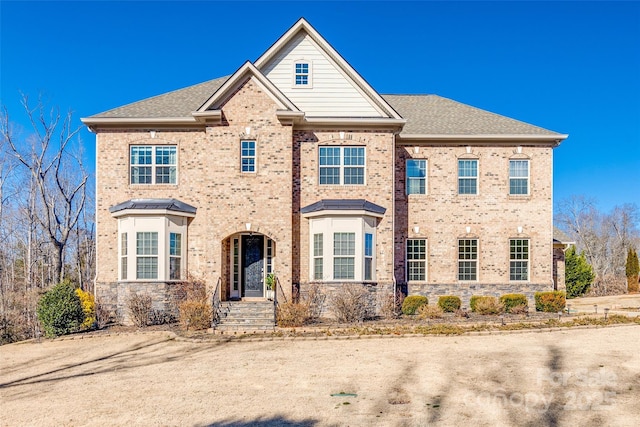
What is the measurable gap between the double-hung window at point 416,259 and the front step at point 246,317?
6189 millimetres

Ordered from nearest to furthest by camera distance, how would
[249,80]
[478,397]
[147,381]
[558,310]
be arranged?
[478,397], [147,381], [249,80], [558,310]

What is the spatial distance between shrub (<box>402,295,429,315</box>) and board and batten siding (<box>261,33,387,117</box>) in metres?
7.01

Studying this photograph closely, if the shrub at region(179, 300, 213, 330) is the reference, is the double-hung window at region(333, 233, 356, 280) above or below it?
above

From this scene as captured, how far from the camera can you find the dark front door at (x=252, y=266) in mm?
19297

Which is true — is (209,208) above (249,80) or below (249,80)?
below

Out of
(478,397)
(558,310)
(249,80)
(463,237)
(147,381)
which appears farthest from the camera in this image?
(463,237)

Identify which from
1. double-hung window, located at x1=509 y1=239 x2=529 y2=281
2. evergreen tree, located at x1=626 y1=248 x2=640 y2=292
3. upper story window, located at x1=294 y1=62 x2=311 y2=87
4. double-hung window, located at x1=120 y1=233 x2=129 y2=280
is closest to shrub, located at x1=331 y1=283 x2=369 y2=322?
double-hung window, located at x1=509 y1=239 x2=529 y2=281

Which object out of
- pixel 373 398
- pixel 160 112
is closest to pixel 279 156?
pixel 160 112

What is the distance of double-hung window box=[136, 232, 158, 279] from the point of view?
1802 cm

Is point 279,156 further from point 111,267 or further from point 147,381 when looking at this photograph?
point 147,381

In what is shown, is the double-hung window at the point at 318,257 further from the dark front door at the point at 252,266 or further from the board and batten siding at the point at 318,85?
the board and batten siding at the point at 318,85

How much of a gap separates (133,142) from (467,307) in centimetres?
1469

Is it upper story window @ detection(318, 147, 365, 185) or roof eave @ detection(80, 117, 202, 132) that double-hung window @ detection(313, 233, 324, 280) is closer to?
upper story window @ detection(318, 147, 365, 185)

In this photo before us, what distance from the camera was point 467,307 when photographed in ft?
66.7
